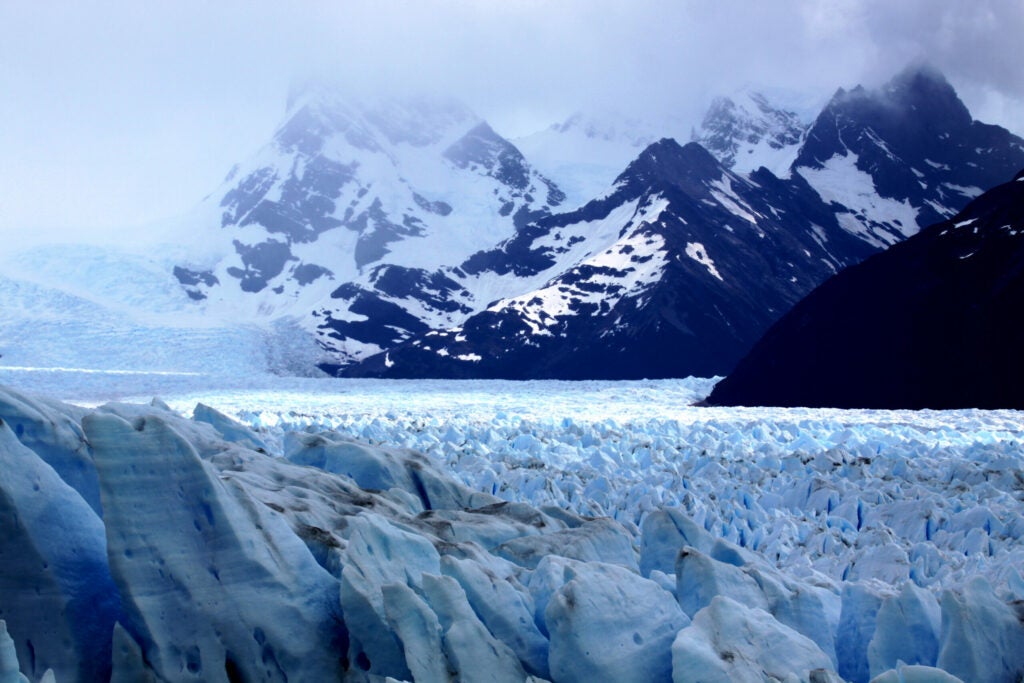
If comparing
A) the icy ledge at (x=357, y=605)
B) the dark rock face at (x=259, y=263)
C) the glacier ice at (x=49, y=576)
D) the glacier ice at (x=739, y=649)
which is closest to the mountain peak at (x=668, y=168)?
the dark rock face at (x=259, y=263)

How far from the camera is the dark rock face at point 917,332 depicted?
71.1 feet

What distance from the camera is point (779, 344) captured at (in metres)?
26.8

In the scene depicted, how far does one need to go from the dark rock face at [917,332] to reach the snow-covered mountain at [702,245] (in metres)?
20.4

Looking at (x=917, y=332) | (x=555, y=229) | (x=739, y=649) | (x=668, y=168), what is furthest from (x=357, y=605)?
(x=668, y=168)

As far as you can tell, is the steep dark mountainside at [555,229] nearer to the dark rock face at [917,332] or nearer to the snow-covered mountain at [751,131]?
the snow-covered mountain at [751,131]

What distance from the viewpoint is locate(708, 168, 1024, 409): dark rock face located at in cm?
2167

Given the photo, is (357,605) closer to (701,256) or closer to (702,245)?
(701,256)

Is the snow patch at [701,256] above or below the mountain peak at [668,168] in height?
below

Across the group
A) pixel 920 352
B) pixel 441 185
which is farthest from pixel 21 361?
pixel 441 185

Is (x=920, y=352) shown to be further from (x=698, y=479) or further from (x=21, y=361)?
(x=21, y=361)

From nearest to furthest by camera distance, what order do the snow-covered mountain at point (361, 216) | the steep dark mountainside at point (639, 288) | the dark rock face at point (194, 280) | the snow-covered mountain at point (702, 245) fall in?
the steep dark mountainside at point (639, 288)
the snow-covered mountain at point (702, 245)
the dark rock face at point (194, 280)
the snow-covered mountain at point (361, 216)

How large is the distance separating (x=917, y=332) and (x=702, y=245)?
3533 cm

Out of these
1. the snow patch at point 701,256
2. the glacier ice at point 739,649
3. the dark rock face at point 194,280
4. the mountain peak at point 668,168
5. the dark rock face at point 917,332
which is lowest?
the glacier ice at point 739,649

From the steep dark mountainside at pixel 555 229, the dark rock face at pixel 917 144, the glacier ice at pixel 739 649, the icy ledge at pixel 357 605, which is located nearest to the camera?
the glacier ice at pixel 739 649
